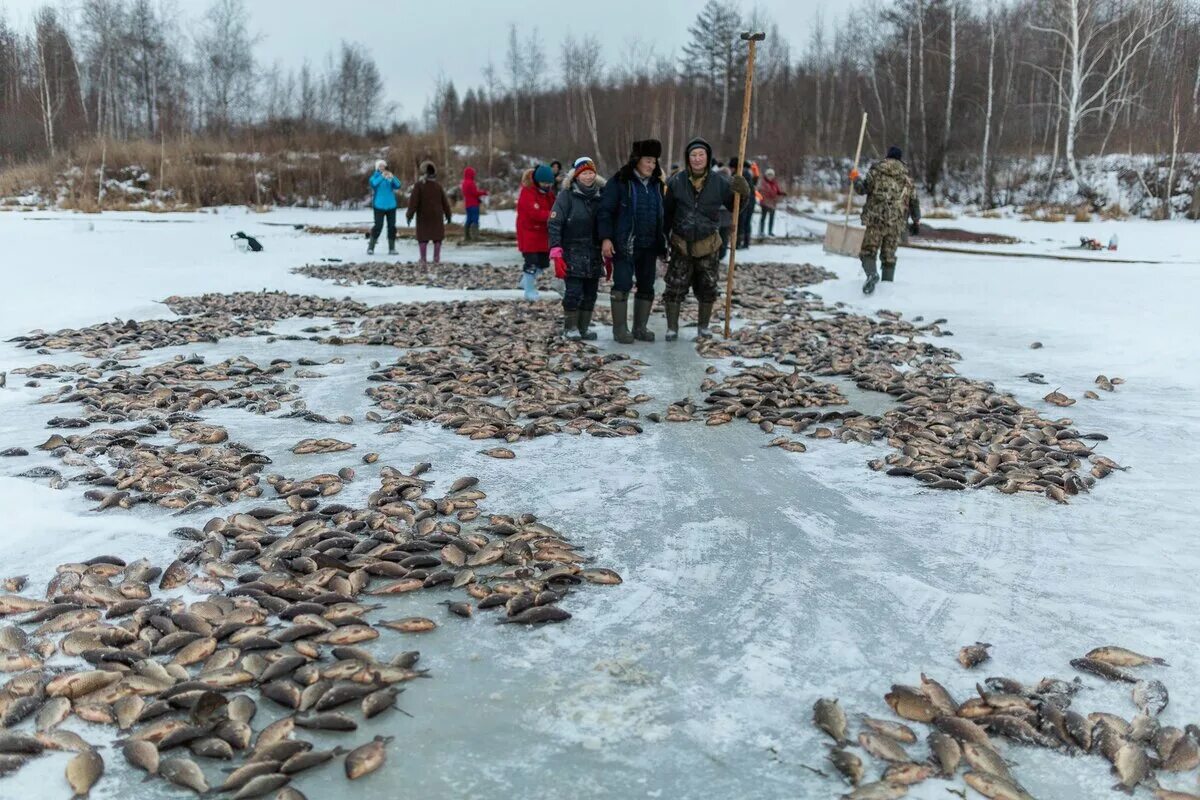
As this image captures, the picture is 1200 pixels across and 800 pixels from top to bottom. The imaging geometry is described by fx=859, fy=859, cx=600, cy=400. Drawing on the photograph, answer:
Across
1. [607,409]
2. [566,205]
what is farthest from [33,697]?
[566,205]

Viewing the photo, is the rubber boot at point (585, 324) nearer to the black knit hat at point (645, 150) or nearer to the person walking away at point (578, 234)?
the person walking away at point (578, 234)

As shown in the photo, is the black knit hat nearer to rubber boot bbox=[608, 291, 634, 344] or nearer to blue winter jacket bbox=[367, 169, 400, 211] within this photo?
rubber boot bbox=[608, 291, 634, 344]

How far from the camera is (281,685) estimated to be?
2498 millimetres

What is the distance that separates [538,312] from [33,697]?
8.11m

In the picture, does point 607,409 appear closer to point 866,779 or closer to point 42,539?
point 42,539

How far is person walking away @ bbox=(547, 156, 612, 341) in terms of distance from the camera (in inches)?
315

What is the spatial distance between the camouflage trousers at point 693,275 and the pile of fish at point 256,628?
4494 millimetres

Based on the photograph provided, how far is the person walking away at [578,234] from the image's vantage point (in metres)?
8.00

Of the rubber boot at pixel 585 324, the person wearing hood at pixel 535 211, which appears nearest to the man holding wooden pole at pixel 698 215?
the rubber boot at pixel 585 324

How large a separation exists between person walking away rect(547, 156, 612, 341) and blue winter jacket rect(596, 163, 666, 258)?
0.56ft

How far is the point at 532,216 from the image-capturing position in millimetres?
10406

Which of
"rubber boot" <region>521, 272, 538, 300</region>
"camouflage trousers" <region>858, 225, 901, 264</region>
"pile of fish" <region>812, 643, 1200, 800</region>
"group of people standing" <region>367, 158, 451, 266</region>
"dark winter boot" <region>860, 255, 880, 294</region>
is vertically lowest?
"pile of fish" <region>812, 643, 1200, 800</region>

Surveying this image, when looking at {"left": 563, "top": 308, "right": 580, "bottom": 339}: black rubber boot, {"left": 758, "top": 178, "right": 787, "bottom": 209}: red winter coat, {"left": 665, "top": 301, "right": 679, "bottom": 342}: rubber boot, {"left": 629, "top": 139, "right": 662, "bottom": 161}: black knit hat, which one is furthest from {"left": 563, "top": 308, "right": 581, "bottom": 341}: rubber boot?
Result: {"left": 758, "top": 178, "right": 787, "bottom": 209}: red winter coat

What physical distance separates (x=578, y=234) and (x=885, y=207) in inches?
183
